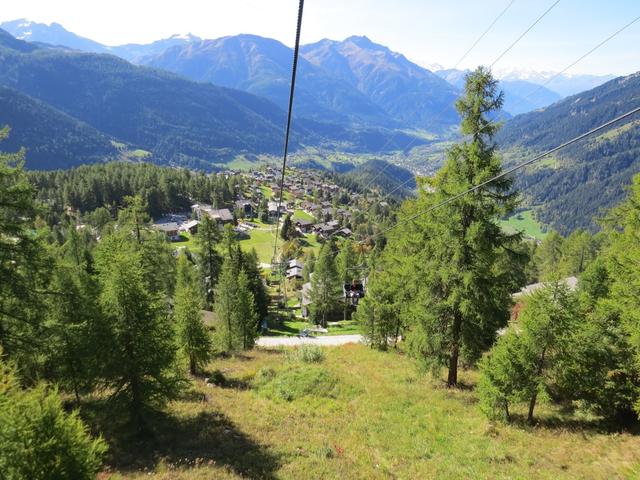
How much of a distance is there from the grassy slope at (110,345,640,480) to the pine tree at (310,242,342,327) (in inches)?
1482

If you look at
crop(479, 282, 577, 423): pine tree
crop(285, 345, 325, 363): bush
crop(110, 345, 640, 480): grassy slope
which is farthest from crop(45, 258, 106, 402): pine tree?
crop(479, 282, 577, 423): pine tree

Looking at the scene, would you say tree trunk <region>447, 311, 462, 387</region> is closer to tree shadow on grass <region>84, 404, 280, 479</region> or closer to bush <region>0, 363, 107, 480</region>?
tree shadow on grass <region>84, 404, 280, 479</region>

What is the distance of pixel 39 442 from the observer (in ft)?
24.7

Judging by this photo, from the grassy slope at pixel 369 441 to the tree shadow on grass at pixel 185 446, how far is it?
4 centimetres

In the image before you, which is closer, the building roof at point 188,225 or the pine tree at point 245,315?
the pine tree at point 245,315

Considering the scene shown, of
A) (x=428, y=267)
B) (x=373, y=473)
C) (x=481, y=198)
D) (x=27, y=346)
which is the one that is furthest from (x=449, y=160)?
(x=27, y=346)

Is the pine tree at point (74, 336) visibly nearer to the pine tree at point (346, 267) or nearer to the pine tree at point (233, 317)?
the pine tree at point (233, 317)

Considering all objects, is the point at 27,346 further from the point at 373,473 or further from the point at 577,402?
the point at 577,402

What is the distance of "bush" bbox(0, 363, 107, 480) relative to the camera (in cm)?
714

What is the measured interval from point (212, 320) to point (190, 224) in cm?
9095

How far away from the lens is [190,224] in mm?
131375

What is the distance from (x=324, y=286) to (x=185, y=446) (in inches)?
1793

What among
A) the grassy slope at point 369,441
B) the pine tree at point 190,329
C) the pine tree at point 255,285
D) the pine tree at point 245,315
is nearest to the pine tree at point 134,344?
the grassy slope at point 369,441

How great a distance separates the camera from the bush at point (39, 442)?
714 cm
